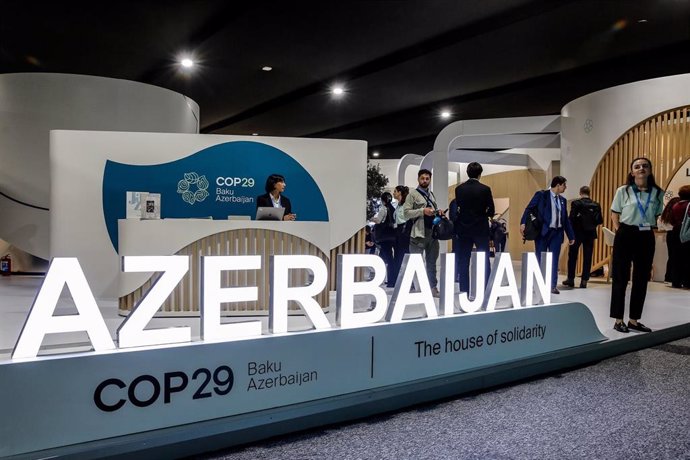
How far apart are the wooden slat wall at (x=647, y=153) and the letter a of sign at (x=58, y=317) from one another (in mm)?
7876

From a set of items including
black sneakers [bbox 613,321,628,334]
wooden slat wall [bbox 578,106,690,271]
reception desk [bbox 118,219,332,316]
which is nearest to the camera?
black sneakers [bbox 613,321,628,334]

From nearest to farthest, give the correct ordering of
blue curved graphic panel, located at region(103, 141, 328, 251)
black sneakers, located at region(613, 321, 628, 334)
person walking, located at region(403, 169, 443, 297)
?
black sneakers, located at region(613, 321, 628, 334) → person walking, located at region(403, 169, 443, 297) → blue curved graphic panel, located at region(103, 141, 328, 251)

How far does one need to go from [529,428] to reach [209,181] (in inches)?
160

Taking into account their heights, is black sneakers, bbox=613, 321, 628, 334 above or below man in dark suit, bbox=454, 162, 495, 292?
below

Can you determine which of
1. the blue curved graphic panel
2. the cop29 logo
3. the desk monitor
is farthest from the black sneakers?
the cop29 logo

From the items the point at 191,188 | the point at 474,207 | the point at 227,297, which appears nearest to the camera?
the point at 227,297

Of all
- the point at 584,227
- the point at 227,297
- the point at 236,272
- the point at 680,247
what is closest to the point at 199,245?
the point at 236,272

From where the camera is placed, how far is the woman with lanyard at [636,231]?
3.72 m

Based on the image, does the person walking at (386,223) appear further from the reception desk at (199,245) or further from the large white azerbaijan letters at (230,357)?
the large white azerbaijan letters at (230,357)

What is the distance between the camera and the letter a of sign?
A: 70.1 inches

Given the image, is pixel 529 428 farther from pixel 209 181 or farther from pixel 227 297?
Answer: pixel 209 181

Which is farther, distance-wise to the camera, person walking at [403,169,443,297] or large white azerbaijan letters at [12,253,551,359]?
person walking at [403,169,443,297]

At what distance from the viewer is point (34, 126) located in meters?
6.82

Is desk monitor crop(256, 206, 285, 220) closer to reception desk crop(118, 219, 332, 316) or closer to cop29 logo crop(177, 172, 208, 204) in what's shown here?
reception desk crop(118, 219, 332, 316)
